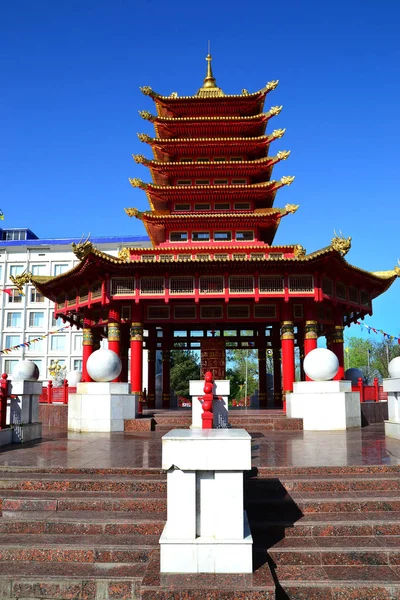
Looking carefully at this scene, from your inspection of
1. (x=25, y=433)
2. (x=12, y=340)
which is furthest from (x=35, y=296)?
(x=25, y=433)

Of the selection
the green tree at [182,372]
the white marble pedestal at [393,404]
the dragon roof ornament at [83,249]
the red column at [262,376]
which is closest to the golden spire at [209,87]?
the dragon roof ornament at [83,249]

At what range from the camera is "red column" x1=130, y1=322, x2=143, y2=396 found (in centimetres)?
2185

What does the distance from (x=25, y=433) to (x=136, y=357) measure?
846 centimetres

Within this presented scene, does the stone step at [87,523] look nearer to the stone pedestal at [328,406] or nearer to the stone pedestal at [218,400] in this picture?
the stone pedestal at [218,400]

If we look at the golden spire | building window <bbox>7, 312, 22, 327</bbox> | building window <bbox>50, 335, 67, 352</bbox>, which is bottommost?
building window <bbox>50, 335, 67, 352</bbox>

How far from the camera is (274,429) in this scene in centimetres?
1792

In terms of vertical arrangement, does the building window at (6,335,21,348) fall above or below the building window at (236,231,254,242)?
below

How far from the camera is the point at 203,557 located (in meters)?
5.33

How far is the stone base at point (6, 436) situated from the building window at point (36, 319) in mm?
47417

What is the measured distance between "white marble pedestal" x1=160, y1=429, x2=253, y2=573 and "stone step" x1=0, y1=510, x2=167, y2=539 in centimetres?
156

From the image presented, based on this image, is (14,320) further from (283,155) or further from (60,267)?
(283,155)

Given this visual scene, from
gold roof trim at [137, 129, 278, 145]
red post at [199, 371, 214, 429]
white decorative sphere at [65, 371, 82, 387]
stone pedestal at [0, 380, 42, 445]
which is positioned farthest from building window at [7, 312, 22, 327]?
red post at [199, 371, 214, 429]

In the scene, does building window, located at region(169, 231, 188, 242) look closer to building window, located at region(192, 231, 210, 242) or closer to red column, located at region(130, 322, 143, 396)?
building window, located at region(192, 231, 210, 242)

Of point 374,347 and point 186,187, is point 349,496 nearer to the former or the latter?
point 186,187
